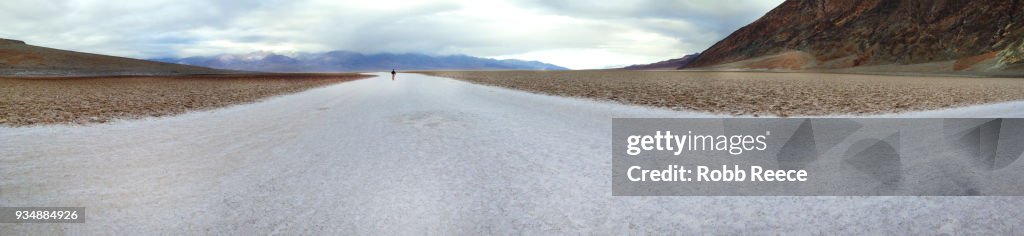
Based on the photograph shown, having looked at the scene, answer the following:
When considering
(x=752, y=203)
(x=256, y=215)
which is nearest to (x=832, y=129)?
(x=752, y=203)

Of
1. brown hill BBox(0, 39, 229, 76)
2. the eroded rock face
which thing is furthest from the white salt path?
brown hill BBox(0, 39, 229, 76)

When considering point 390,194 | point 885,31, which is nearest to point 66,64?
point 390,194

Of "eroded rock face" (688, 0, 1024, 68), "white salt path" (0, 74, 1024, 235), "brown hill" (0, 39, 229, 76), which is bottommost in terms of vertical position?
"white salt path" (0, 74, 1024, 235)

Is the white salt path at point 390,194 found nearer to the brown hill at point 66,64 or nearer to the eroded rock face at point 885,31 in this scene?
the eroded rock face at point 885,31

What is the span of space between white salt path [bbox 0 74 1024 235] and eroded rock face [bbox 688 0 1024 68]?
79.2m

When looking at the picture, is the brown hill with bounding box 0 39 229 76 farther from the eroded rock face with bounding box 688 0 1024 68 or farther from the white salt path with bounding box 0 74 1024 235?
the eroded rock face with bounding box 688 0 1024 68

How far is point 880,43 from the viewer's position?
102 meters

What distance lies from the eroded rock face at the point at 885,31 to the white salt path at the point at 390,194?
79.2m

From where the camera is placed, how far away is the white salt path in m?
5.03

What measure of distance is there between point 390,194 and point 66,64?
113m

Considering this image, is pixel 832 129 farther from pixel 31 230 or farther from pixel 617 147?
pixel 31 230

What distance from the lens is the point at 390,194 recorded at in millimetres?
6000

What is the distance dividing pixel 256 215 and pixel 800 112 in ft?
48.2

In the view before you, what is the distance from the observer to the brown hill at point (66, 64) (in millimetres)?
80875
